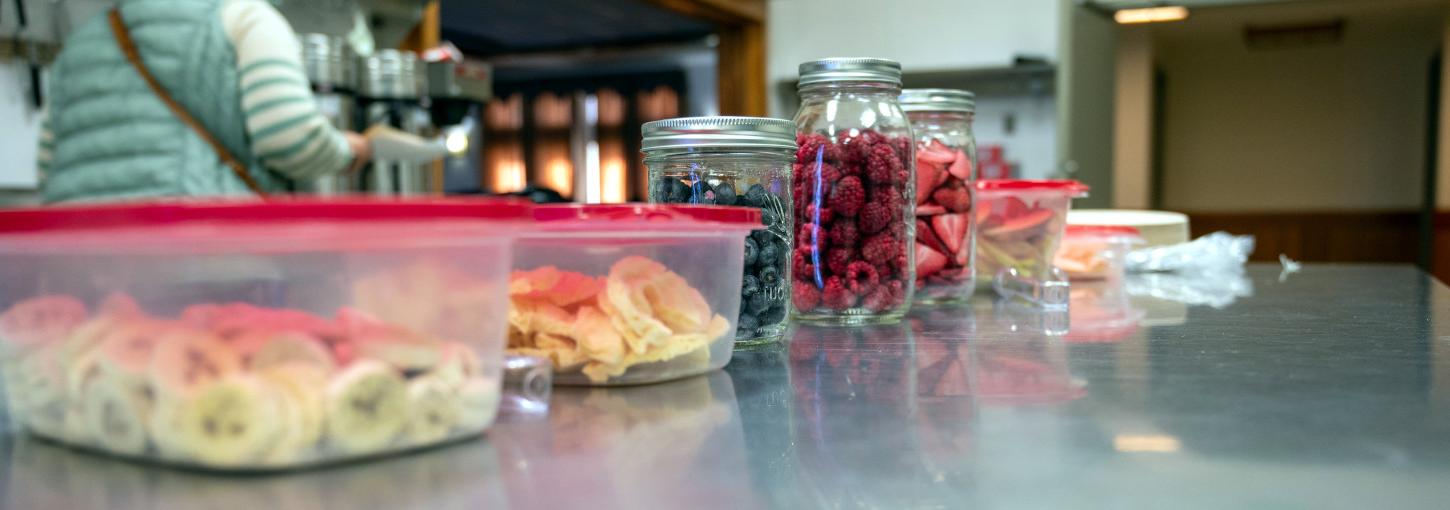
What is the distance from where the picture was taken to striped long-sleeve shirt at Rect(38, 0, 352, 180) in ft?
4.79

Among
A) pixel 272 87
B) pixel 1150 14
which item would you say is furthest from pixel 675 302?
pixel 1150 14

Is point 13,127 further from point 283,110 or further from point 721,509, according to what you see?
point 721,509

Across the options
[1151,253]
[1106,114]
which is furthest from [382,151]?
[1106,114]

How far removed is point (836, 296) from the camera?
2.65 feet

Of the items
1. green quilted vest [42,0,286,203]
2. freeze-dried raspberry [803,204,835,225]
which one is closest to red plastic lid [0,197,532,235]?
freeze-dried raspberry [803,204,835,225]

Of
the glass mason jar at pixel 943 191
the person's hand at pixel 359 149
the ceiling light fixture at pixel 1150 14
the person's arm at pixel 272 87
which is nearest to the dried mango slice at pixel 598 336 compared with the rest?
the glass mason jar at pixel 943 191

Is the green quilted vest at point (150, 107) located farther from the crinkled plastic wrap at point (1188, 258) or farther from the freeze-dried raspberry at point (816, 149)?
the crinkled plastic wrap at point (1188, 258)

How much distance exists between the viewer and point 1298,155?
7.39 meters

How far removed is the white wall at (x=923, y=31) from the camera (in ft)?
14.4

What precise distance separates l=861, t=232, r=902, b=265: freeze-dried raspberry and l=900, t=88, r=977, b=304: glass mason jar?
155 mm

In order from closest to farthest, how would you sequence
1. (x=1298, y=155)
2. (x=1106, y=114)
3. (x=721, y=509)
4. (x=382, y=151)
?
(x=721, y=509) < (x=382, y=151) < (x=1106, y=114) < (x=1298, y=155)

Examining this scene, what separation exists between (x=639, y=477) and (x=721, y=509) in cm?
4

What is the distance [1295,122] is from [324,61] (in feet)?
23.2

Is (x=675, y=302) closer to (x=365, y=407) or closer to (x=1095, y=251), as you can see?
(x=365, y=407)
